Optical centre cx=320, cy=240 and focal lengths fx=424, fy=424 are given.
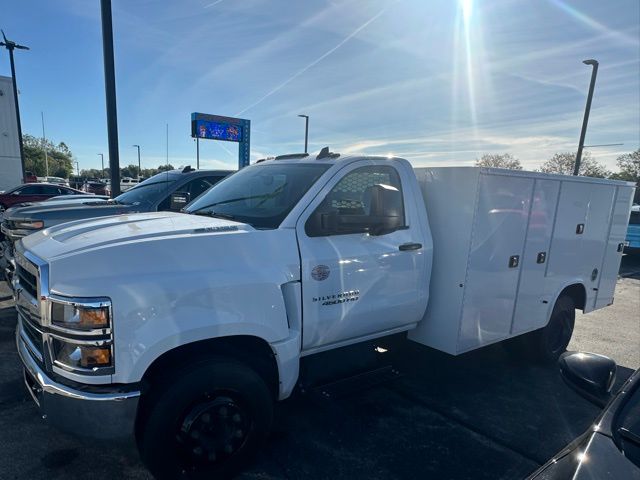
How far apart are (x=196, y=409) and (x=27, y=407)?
204cm

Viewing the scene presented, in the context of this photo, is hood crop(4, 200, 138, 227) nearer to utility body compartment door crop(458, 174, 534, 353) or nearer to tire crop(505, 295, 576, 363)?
utility body compartment door crop(458, 174, 534, 353)

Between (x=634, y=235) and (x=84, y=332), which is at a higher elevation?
(x=84, y=332)

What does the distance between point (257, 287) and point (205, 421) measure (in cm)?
84

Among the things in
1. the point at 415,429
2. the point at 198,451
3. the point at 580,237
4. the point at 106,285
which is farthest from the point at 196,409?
the point at 580,237

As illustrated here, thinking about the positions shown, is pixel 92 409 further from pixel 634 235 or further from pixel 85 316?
pixel 634 235

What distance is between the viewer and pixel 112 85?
7.37m

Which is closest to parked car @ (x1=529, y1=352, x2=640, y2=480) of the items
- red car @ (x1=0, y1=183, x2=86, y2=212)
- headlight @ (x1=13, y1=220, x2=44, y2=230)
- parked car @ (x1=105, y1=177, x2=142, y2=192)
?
headlight @ (x1=13, y1=220, x2=44, y2=230)

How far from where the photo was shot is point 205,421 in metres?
2.51

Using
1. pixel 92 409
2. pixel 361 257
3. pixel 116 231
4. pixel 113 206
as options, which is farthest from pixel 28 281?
pixel 113 206

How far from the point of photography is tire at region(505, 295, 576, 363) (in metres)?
4.91

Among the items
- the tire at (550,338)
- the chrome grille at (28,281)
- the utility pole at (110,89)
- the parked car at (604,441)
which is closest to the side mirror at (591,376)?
the parked car at (604,441)

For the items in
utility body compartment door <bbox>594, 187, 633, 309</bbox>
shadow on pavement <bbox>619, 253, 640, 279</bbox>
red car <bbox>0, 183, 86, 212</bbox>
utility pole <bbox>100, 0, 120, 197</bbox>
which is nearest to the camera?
utility body compartment door <bbox>594, 187, 633, 309</bbox>

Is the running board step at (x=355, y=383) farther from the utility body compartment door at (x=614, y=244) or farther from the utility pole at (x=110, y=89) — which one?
the utility pole at (x=110, y=89)

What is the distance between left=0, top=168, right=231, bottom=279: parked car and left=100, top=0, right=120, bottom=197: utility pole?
1.08 metres
